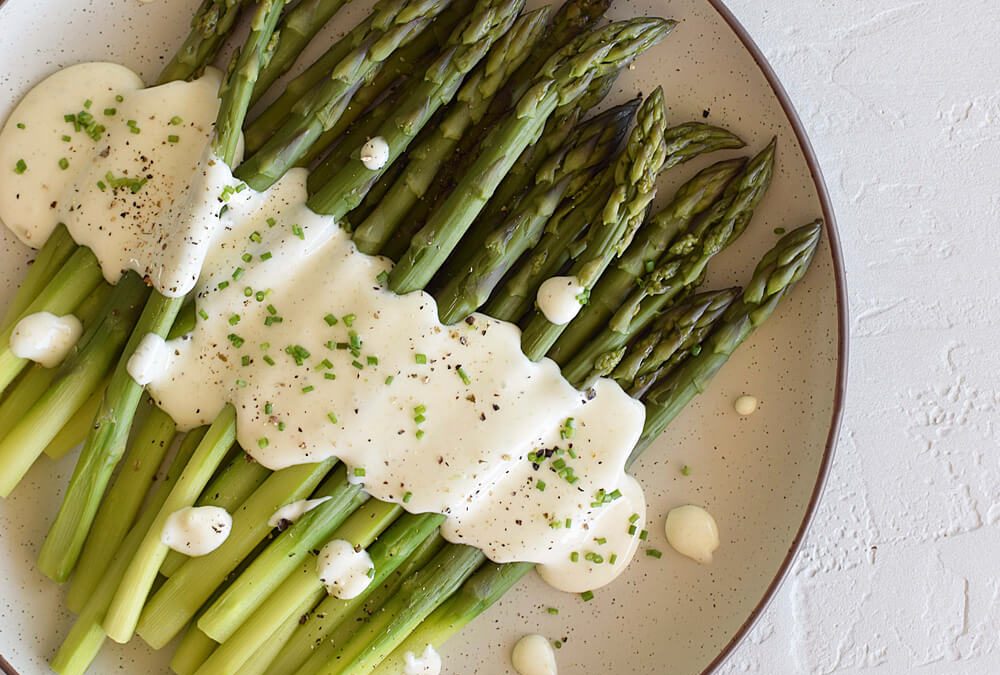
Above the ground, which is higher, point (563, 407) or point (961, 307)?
point (563, 407)

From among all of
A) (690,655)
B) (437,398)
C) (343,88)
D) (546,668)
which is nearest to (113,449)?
(437,398)

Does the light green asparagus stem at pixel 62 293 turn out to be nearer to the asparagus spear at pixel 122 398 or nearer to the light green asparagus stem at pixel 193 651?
the asparagus spear at pixel 122 398

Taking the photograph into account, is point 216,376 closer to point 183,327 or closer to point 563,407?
point 183,327

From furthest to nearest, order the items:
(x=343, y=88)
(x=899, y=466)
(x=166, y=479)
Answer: (x=899, y=466) → (x=166, y=479) → (x=343, y=88)

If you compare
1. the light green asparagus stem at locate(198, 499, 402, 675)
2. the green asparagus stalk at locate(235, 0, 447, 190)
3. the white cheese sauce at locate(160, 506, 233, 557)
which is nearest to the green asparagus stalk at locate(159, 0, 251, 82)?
the green asparagus stalk at locate(235, 0, 447, 190)

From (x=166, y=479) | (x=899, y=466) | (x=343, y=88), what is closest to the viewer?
(x=343, y=88)

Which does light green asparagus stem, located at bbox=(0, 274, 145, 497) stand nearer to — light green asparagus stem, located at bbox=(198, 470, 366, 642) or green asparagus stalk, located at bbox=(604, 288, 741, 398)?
light green asparagus stem, located at bbox=(198, 470, 366, 642)

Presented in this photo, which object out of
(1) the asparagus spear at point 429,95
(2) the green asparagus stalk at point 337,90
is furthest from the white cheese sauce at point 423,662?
(2) the green asparagus stalk at point 337,90
